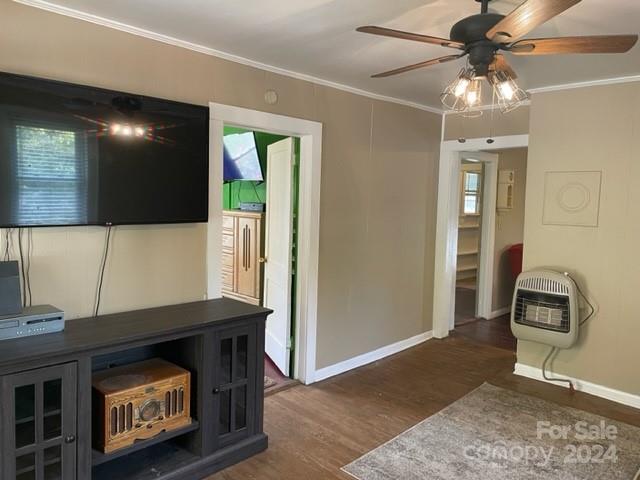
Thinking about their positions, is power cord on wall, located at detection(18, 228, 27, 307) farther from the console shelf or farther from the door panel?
the door panel

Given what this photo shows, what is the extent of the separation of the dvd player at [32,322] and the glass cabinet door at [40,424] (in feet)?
0.84


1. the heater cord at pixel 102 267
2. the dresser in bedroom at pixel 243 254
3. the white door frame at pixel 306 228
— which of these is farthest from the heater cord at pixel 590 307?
the heater cord at pixel 102 267

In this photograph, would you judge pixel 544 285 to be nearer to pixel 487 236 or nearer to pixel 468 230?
pixel 487 236

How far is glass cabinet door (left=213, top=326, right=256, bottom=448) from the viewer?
258 centimetres

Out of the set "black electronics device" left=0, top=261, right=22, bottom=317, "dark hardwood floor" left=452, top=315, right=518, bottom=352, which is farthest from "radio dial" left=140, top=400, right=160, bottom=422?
"dark hardwood floor" left=452, top=315, right=518, bottom=352

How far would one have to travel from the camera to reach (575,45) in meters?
1.90

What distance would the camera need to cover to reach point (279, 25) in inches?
99.7

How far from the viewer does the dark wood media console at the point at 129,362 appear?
1917 millimetres

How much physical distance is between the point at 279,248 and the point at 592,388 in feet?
8.76

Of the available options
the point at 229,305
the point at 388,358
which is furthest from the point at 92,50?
the point at 388,358

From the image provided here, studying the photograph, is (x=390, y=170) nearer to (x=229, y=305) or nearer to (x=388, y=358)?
(x=388, y=358)

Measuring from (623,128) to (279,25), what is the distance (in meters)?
2.62

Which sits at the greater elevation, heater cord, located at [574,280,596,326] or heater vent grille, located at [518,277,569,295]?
heater vent grille, located at [518,277,569,295]

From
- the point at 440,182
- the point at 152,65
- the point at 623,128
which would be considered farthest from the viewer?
the point at 440,182
